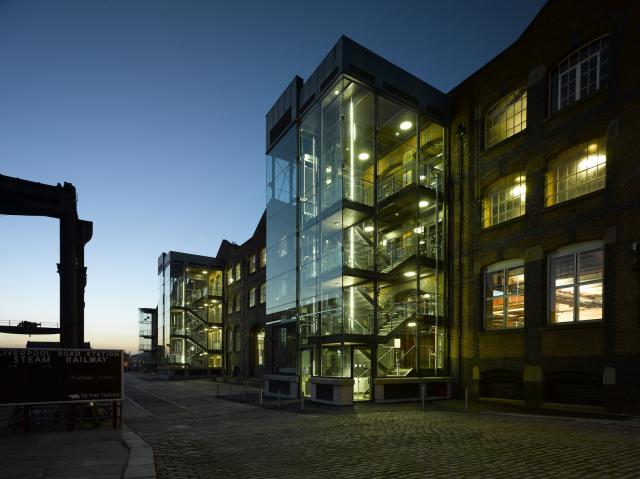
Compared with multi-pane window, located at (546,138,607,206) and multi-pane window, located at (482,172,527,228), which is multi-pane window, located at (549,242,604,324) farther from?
multi-pane window, located at (482,172,527,228)

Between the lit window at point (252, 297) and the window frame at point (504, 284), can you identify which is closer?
the window frame at point (504, 284)

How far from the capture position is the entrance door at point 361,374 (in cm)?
1927

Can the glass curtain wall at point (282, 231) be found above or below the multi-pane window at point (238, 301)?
above

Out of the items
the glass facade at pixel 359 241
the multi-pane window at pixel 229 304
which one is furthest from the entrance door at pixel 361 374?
the multi-pane window at pixel 229 304

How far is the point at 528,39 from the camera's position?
1930cm

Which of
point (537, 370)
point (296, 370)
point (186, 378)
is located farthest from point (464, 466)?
point (186, 378)

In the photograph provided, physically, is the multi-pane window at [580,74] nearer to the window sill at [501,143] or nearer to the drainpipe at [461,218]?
the window sill at [501,143]

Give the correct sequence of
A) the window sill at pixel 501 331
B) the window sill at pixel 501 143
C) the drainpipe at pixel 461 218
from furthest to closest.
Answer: the drainpipe at pixel 461 218 → the window sill at pixel 501 143 → the window sill at pixel 501 331

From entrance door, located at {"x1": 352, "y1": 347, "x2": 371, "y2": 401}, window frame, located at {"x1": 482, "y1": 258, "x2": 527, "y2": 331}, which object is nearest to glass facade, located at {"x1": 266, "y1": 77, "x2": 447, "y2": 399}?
entrance door, located at {"x1": 352, "y1": 347, "x2": 371, "y2": 401}

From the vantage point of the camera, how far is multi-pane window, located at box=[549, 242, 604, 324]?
15797 millimetres

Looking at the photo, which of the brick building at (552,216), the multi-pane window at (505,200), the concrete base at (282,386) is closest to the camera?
the brick building at (552,216)

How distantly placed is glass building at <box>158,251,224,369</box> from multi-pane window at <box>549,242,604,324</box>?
3848cm

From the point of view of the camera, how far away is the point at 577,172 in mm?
17078

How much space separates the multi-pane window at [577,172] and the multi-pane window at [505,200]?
4.61 feet
